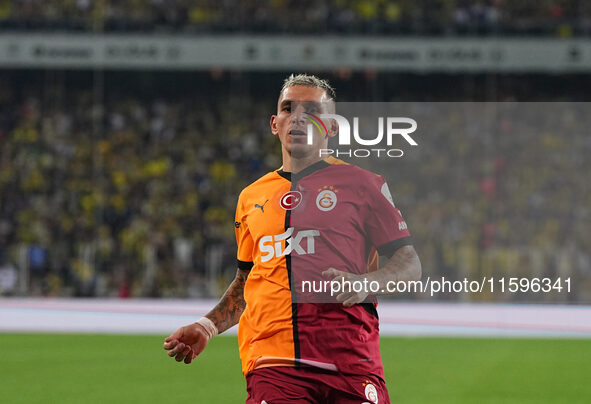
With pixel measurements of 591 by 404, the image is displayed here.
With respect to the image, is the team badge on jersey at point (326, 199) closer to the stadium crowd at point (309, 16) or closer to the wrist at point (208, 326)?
the wrist at point (208, 326)

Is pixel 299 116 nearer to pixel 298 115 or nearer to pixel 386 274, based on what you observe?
pixel 298 115

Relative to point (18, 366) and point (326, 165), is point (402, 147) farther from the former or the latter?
point (18, 366)

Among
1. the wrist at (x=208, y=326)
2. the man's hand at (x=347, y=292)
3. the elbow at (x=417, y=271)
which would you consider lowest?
the wrist at (x=208, y=326)

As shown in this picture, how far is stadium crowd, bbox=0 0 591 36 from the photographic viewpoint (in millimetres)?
26797

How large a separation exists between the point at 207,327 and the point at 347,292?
69cm

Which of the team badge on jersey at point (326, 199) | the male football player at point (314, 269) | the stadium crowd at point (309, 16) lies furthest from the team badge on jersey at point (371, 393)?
the stadium crowd at point (309, 16)

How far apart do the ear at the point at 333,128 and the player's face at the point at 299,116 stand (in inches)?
0.9

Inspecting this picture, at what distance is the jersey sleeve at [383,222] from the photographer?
11.4 feet

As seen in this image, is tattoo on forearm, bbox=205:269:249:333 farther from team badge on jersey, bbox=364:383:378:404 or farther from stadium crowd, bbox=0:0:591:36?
stadium crowd, bbox=0:0:591:36

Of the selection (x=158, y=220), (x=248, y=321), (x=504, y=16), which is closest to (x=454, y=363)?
(x=248, y=321)

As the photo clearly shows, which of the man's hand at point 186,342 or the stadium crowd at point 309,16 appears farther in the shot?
the stadium crowd at point 309,16

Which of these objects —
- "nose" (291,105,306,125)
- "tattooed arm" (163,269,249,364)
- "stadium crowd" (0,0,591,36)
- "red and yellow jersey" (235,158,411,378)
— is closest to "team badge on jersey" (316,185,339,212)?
"red and yellow jersey" (235,158,411,378)

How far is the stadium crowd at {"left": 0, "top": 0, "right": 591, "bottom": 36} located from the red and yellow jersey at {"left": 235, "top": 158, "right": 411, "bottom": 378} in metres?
23.8

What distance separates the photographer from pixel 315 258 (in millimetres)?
3396
